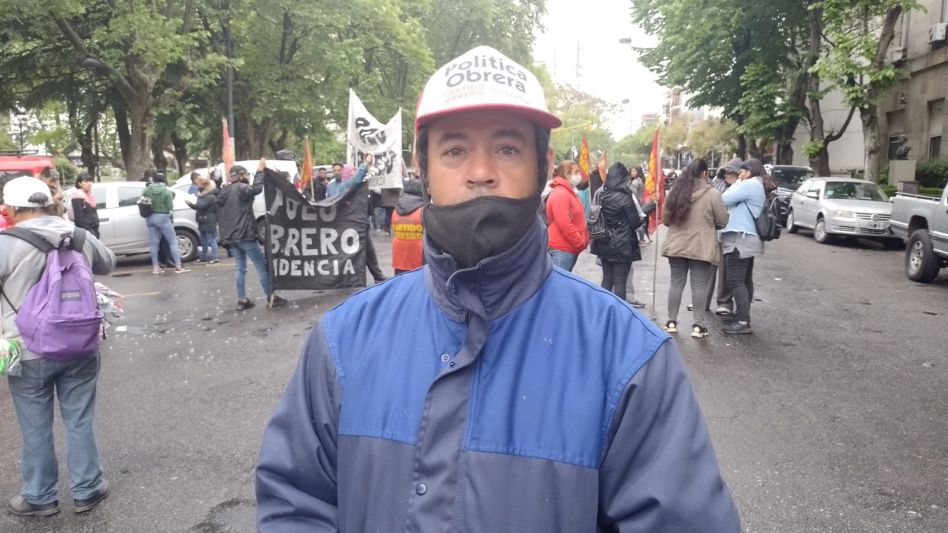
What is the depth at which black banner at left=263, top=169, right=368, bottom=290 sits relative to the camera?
9414mm

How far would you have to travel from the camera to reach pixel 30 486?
12.9 ft

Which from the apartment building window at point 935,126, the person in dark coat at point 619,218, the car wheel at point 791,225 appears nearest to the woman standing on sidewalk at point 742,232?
the person in dark coat at point 619,218

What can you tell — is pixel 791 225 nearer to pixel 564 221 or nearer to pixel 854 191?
pixel 854 191

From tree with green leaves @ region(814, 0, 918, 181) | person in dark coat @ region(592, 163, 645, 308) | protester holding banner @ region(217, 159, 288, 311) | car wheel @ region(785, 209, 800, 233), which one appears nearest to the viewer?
person in dark coat @ region(592, 163, 645, 308)

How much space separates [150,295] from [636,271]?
7.69 meters

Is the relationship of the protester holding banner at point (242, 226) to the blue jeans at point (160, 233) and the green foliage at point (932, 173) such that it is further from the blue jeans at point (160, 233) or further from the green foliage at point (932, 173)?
the green foliage at point (932, 173)

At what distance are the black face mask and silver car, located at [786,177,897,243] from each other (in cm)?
1591

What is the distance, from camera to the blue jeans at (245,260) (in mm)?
9398

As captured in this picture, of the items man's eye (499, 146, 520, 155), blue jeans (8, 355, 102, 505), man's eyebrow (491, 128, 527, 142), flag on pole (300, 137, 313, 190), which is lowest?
blue jeans (8, 355, 102, 505)

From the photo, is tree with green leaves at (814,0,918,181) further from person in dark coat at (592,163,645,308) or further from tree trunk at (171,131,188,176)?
tree trunk at (171,131,188,176)

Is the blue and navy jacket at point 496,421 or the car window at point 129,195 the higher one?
the car window at point 129,195

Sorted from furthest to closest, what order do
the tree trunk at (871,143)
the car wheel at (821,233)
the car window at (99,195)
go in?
the tree trunk at (871,143)
the car wheel at (821,233)
the car window at (99,195)

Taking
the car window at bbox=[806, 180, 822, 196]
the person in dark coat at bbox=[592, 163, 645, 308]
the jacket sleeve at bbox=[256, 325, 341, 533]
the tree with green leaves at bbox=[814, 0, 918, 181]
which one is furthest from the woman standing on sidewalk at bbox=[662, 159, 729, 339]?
the tree with green leaves at bbox=[814, 0, 918, 181]

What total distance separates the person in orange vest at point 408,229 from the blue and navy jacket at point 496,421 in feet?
18.0
